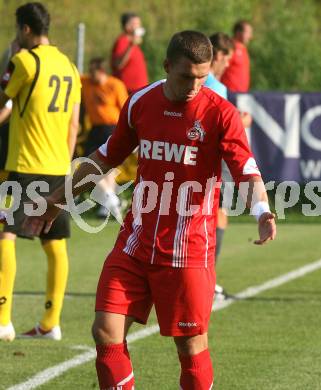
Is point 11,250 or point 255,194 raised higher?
point 255,194

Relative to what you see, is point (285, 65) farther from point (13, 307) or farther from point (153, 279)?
point (153, 279)

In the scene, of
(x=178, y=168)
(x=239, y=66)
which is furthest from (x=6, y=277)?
(x=239, y=66)

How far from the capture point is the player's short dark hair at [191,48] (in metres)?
5.40

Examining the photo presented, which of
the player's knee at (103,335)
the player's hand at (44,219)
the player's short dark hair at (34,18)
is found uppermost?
the player's short dark hair at (34,18)

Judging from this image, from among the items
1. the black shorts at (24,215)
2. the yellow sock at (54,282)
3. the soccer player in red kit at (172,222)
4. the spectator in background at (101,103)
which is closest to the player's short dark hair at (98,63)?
the spectator in background at (101,103)

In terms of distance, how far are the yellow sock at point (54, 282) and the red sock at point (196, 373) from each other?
2.88m

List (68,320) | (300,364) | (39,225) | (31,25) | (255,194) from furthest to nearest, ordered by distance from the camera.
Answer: (68,320), (31,25), (300,364), (39,225), (255,194)

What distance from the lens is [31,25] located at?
8.41 metres

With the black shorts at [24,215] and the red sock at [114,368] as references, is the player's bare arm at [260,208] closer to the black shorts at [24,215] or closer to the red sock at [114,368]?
the red sock at [114,368]

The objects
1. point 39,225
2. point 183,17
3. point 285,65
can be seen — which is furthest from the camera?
point 183,17

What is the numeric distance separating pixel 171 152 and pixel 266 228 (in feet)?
2.07

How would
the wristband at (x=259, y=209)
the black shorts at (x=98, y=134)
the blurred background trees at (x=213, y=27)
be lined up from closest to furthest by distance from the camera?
the wristband at (x=259, y=209)
the black shorts at (x=98, y=134)
the blurred background trees at (x=213, y=27)

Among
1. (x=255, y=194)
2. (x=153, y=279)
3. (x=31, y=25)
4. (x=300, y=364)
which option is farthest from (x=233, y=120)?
(x=31, y=25)

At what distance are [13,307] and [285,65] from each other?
15.4m
